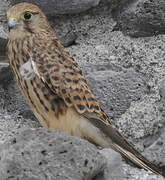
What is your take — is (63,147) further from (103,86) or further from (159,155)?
(103,86)

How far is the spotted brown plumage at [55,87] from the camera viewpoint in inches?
82.0

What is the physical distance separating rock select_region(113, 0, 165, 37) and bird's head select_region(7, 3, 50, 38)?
431 millimetres

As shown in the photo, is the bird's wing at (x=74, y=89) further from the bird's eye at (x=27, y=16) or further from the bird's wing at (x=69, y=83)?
the bird's eye at (x=27, y=16)

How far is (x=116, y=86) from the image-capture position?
7.35 feet

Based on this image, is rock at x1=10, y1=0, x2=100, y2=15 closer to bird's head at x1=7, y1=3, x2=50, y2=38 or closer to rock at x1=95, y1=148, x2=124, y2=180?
bird's head at x1=7, y1=3, x2=50, y2=38

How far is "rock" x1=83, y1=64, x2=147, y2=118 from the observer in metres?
2.20

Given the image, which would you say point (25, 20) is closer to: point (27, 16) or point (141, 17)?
point (27, 16)

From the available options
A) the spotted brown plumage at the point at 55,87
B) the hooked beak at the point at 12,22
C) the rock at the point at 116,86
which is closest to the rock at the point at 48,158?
the spotted brown plumage at the point at 55,87

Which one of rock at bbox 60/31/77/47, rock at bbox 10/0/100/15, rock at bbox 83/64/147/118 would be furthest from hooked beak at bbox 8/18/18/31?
rock at bbox 83/64/147/118

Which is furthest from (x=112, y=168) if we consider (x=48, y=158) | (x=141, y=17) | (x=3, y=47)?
(x=3, y=47)

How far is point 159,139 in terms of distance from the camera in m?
1.97

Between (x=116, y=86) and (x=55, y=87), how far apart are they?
34 centimetres

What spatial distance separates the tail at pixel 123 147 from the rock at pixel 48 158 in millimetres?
Result: 421

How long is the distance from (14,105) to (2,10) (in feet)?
1.96
